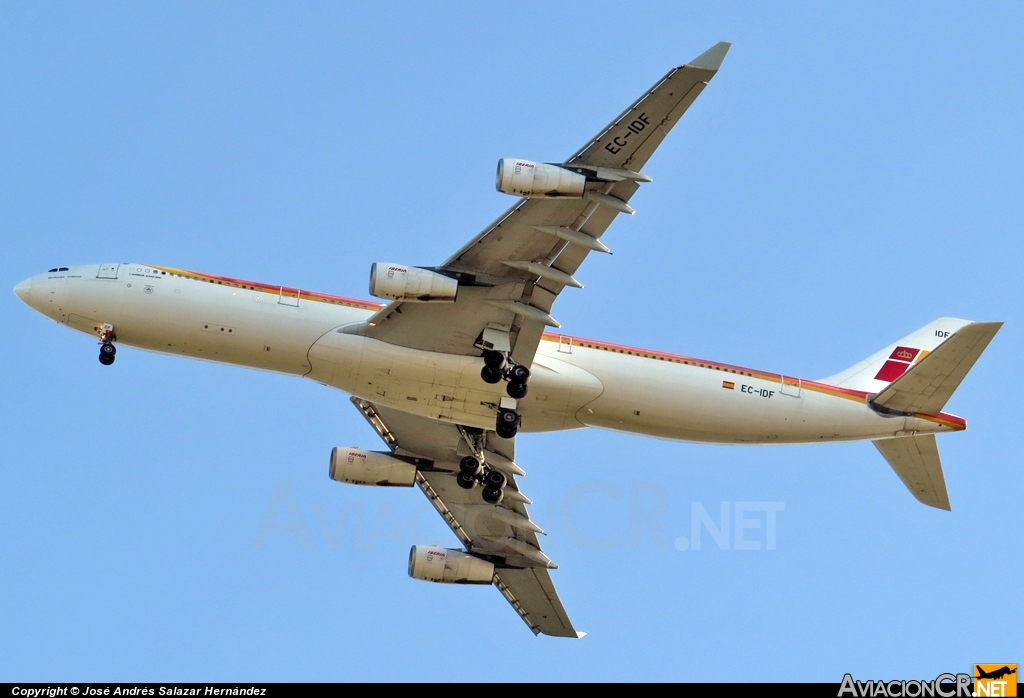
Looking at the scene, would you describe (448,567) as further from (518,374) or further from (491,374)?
(518,374)

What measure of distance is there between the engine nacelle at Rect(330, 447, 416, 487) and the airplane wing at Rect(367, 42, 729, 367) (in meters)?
8.32

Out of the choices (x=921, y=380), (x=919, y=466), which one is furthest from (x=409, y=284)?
(x=919, y=466)

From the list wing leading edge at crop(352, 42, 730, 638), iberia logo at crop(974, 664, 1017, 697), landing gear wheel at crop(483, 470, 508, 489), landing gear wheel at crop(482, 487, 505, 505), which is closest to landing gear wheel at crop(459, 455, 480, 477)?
wing leading edge at crop(352, 42, 730, 638)

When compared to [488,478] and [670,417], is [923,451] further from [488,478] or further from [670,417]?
[488,478]

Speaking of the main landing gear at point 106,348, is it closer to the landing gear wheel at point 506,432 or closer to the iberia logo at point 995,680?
the landing gear wheel at point 506,432

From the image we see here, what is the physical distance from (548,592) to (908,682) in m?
19.0

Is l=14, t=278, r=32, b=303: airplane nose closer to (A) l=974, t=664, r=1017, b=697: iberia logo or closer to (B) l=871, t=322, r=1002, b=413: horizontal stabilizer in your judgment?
(B) l=871, t=322, r=1002, b=413: horizontal stabilizer

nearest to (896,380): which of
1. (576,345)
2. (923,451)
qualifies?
(923,451)

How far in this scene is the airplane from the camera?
40.5 m

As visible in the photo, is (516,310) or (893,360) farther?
(893,360)

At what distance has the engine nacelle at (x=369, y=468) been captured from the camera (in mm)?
49000

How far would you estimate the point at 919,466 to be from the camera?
4606 cm

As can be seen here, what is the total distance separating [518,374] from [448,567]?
39.0 feet

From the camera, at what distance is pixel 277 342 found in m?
42.2
